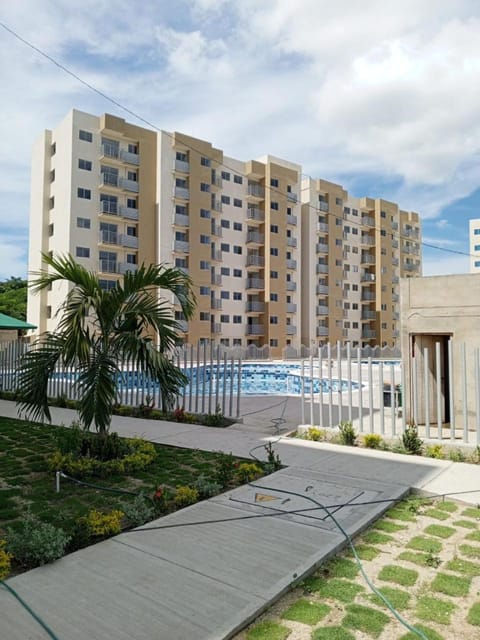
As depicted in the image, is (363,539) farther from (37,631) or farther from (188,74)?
(188,74)

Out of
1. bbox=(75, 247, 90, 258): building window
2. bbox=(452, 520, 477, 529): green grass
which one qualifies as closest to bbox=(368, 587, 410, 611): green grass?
bbox=(452, 520, 477, 529): green grass

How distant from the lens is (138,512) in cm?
478

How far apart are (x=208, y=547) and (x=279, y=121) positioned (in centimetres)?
1562

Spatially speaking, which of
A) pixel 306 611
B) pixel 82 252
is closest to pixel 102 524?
pixel 306 611

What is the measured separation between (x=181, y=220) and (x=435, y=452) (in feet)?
123

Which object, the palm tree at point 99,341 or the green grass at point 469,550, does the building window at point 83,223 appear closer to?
the palm tree at point 99,341

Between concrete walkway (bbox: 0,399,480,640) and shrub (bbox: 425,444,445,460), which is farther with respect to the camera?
shrub (bbox: 425,444,445,460)

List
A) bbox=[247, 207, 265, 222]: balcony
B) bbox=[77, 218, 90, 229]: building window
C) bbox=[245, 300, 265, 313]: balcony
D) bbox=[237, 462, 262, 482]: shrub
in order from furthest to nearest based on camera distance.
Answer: bbox=[247, 207, 265, 222]: balcony
bbox=[245, 300, 265, 313]: balcony
bbox=[77, 218, 90, 229]: building window
bbox=[237, 462, 262, 482]: shrub

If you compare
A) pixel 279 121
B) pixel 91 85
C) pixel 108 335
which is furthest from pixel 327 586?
pixel 279 121

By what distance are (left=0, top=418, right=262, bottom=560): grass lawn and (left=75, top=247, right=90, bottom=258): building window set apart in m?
30.5

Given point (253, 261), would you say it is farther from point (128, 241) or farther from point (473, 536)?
point (473, 536)

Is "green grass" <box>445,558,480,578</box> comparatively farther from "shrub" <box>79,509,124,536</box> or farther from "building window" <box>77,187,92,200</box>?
"building window" <box>77,187,92,200</box>

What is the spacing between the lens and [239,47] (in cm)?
1128

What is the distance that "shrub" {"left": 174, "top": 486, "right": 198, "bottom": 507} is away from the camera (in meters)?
5.30
